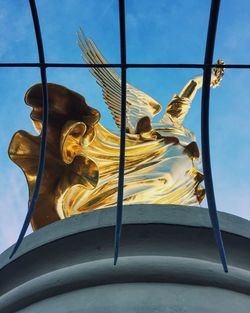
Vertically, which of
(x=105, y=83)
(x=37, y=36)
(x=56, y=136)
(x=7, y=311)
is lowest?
(x=7, y=311)

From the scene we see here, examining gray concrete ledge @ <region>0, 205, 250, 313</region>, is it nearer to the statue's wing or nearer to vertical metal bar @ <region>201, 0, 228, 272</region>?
vertical metal bar @ <region>201, 0, 228, 272</region>

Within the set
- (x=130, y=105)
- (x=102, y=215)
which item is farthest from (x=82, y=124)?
(x=130, y=105)

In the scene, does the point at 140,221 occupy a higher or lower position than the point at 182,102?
lower

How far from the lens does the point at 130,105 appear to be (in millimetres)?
10391

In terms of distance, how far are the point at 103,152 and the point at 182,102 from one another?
3.01 m

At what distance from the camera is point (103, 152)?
340 inches

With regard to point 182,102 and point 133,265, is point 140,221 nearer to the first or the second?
point 133,265

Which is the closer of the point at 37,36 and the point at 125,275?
the point at 37,36

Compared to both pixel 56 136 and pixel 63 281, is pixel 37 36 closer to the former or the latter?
pixel 63 281

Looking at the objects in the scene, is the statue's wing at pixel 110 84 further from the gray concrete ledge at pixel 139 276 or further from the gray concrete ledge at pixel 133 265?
the gray concrete ledge at pixel 139 276

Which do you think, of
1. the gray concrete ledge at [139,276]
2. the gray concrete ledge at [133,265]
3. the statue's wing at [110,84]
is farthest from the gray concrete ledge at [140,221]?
the statue's wing at [110,84]

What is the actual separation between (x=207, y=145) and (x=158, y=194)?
18.2ft

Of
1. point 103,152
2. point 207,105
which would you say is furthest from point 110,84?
point 207,105

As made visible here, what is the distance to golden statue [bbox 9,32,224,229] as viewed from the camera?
6.66 meters
